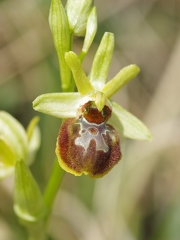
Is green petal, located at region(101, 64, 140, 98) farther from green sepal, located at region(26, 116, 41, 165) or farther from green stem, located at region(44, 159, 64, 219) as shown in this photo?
green sepal, located at region(26, 116, 41, 165)

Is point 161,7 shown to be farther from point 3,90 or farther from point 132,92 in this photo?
point 3,90

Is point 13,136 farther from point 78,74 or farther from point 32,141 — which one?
point 78,74

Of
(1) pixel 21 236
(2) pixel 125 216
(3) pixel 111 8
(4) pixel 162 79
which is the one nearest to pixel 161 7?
(3) pixel 111 8

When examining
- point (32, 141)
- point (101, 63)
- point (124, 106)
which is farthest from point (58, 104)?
point (124, 106)

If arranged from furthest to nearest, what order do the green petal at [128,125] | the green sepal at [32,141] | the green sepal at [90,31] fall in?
the green sepal at [32,141] < the green petal at [128,125] < the green sepal at [90,31]

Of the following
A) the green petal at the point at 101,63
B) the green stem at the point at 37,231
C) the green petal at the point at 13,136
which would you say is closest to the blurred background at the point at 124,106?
the green stem at the point at 37,231

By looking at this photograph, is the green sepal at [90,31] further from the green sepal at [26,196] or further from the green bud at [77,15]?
the green sepal at [26,196]
